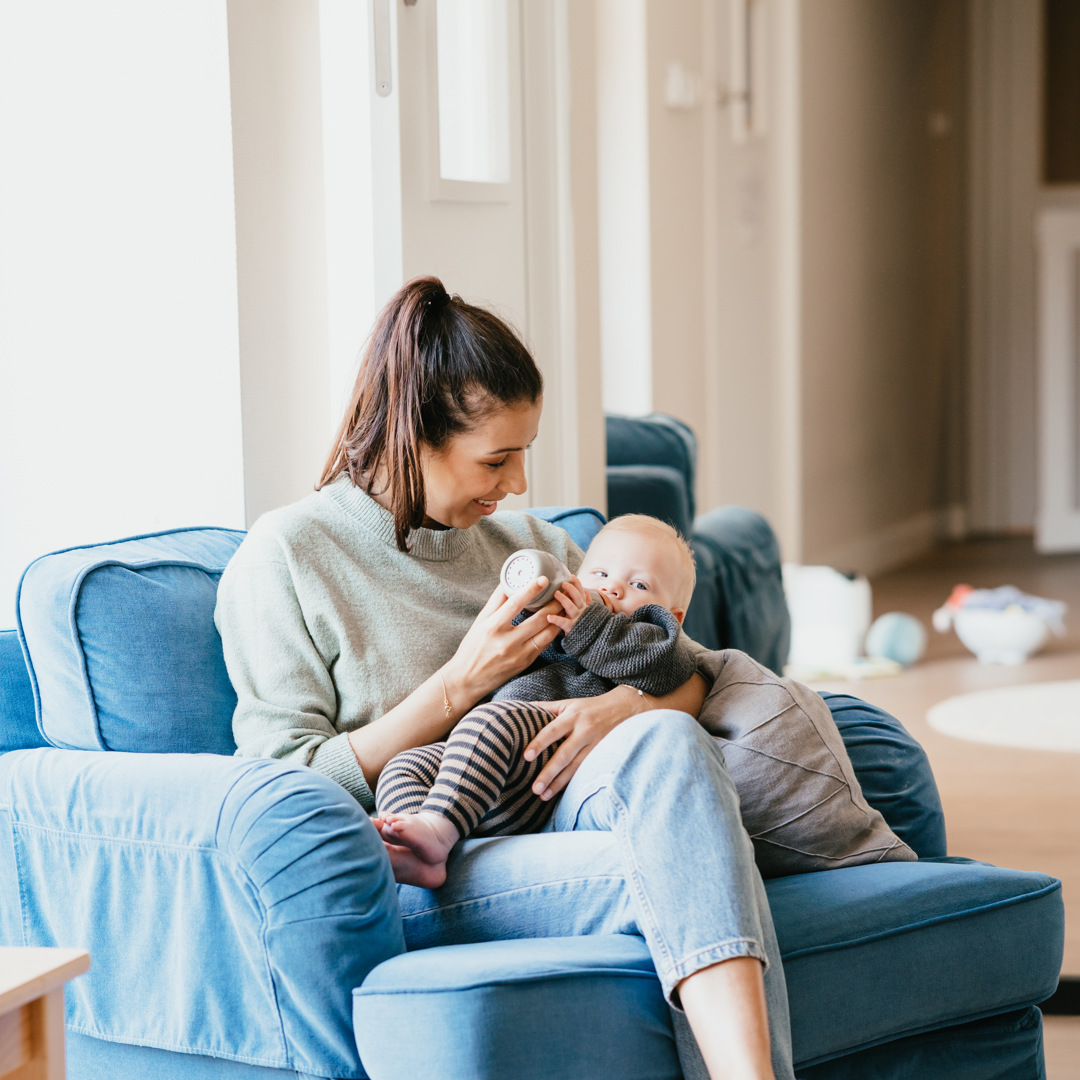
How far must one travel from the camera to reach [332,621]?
165cm

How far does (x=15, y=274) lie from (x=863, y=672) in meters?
2.91

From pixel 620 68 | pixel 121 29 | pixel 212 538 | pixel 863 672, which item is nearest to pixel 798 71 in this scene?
pixel 620 68

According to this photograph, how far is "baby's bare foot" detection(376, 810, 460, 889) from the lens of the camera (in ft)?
4.77

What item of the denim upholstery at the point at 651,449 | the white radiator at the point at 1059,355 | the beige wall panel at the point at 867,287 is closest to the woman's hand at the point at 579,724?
the denim upholstery at the point at 651,449

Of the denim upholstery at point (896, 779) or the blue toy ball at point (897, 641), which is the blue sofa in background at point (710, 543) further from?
the blue toy ball at point (897, 641)

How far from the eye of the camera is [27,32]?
6.88 feet

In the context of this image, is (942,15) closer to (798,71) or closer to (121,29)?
(798,71)

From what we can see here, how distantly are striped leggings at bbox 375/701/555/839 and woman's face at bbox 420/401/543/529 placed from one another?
0.86 ft

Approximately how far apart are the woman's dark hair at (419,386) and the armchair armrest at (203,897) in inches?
16.1

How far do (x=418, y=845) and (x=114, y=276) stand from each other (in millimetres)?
1062

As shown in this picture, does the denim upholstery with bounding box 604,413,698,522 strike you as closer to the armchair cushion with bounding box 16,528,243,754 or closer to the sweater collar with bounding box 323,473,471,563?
the sweater collar with bounding box 323,473,471,563

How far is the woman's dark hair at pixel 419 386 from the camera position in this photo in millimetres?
1700

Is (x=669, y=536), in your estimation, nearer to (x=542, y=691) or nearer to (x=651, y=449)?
(x=542, y=691)

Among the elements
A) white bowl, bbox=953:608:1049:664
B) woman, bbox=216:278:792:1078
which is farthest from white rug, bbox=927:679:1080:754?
woman, bbox=216:278:792:1078
